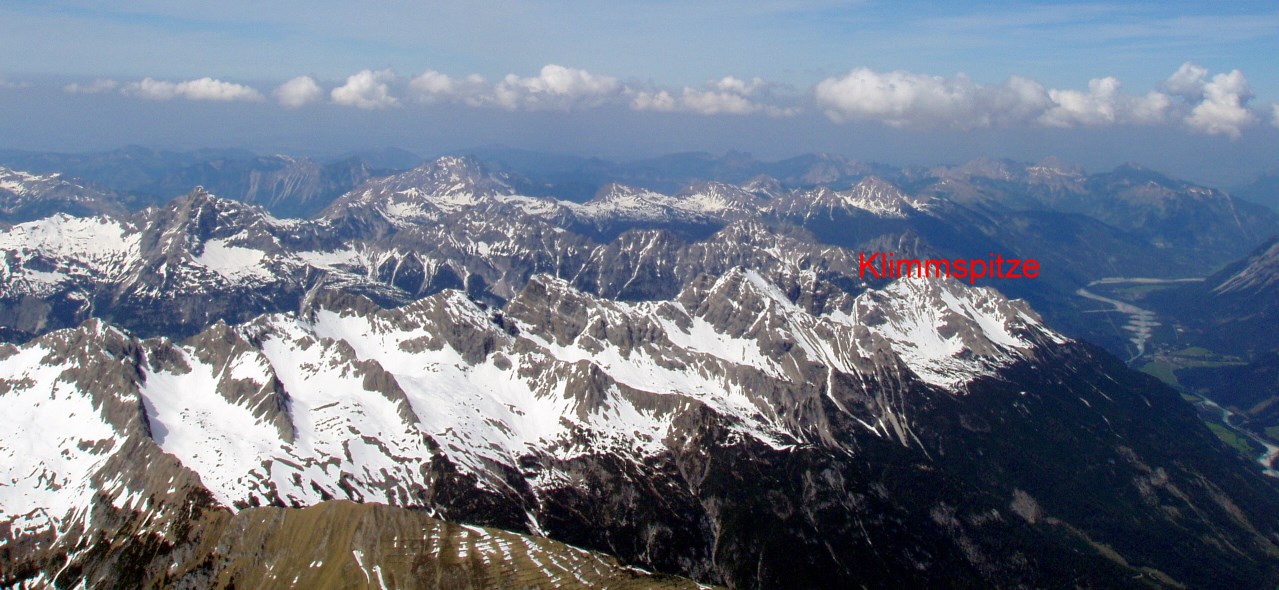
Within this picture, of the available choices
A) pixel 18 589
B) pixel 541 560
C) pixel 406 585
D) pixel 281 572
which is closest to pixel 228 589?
pixel 281 572

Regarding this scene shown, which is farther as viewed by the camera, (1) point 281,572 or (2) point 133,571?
(2) point 133,571

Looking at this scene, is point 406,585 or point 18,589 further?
point 18,589

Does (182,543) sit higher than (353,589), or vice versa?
(353,589)

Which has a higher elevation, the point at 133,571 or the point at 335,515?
the point at 335,515

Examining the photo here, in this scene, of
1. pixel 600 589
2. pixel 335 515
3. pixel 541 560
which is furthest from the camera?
pixel 335 515

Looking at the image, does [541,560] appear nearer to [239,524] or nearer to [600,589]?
[600,589]

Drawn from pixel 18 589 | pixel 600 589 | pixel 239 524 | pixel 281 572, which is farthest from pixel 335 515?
pixel 18 589

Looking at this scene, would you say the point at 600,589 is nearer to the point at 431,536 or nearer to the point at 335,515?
the point at 431,536

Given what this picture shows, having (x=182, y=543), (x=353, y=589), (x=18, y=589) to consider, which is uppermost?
(x=353, y=589)

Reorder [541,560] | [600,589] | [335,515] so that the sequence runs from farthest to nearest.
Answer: [335,515] → [541,560] → [600,589]
